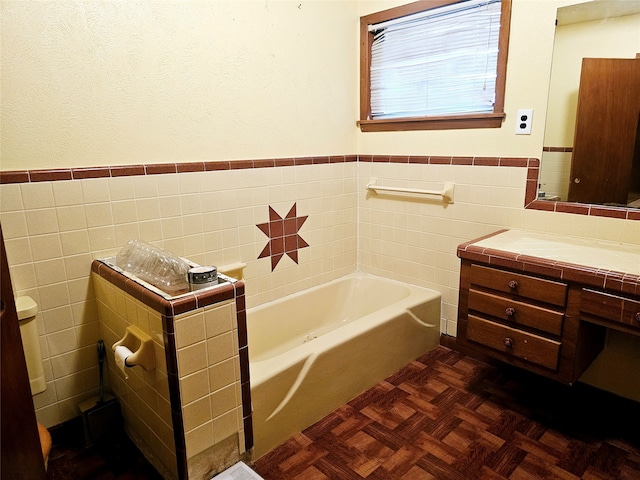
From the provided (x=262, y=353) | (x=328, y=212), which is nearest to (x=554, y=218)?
(x=328, y=212)

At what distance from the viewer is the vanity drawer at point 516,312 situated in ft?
5.41

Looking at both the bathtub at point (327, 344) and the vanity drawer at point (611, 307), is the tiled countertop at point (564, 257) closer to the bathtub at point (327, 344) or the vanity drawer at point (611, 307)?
the vanity drawer at point (611, 307)

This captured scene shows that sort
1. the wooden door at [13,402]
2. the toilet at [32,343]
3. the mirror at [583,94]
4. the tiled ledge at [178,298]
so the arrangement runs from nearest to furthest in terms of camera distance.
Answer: the wooden door at [13,402], the tiled ledge at [178,298], the toilet at [32,343], the mirror at [583,94]

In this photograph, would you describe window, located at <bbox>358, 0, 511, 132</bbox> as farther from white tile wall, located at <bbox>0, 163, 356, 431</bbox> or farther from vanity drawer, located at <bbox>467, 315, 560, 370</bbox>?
vanity drawer, located at <bbox>467, 315, 560, 370</bbox>

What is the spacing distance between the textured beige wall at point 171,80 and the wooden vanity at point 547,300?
4.11 feet

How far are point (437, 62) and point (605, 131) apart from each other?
0.92 meters

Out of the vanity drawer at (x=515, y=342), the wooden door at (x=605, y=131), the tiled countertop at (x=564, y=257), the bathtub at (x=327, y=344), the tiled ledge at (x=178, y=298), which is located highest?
the wooden door at (x=605, y=131)

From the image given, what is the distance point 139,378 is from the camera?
1.62m

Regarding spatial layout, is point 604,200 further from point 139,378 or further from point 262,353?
point 139,378

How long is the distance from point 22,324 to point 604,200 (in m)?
2.44

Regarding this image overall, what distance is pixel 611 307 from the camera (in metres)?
1.49

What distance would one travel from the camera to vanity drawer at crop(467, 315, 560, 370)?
1.68 meters

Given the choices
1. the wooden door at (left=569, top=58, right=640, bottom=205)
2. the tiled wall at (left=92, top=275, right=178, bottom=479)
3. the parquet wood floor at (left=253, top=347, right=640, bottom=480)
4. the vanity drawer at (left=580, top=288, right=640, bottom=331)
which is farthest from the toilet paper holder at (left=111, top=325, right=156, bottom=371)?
the wooden door at (left=569, top=58, right=640, bottom=205)

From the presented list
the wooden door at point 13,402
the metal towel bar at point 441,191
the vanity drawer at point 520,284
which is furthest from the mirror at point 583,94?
the wooden door at point 13,402
